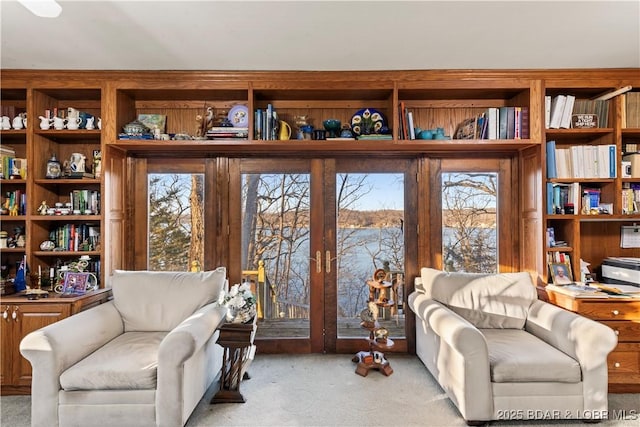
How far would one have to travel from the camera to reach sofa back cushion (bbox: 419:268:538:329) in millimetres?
2912

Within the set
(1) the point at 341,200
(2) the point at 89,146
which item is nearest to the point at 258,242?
(1) the point at 341,200

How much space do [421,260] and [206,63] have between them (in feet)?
8.67

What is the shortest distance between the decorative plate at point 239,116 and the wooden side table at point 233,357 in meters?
1.77

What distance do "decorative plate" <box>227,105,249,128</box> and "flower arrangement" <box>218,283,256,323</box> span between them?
1.52 metres

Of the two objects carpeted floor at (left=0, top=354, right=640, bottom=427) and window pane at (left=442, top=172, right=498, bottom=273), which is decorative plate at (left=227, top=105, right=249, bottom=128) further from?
carpeted floor at (left=0, top=354, right=640, bottom=427)

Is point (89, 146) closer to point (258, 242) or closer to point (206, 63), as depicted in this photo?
point (206, 63)

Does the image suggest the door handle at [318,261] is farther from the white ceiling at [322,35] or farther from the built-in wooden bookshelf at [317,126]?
the white ceiling at [322,35]

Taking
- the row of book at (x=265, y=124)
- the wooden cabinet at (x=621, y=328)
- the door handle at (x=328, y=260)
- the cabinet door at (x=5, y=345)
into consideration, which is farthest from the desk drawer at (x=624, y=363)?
the cabinet door at (x=5, y=345)

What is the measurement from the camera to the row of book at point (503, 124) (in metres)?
3.14

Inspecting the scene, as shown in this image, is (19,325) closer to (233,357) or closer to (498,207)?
(233,357)

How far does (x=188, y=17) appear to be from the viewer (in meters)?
2.28

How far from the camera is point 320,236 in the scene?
3.52 metres

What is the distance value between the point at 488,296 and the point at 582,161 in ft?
4.87

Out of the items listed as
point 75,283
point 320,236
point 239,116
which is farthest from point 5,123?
point 320,236
